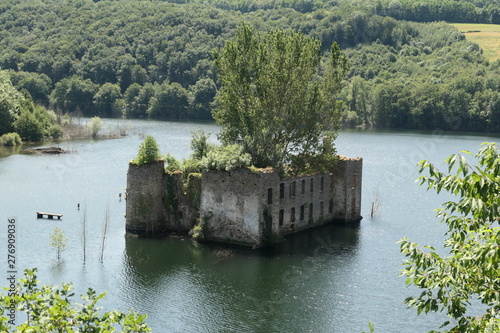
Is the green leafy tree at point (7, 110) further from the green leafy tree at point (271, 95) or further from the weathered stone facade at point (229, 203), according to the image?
the weathered stone facade at point (229, 203)

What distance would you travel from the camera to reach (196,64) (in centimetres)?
16975

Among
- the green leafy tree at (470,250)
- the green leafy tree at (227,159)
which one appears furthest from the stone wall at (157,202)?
the green leafy tree at (470,250)

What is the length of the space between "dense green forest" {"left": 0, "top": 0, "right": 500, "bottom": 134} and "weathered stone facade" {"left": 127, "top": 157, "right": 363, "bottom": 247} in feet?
277

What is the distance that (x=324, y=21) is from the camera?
599 ft

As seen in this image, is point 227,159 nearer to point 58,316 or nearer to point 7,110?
point 58,316

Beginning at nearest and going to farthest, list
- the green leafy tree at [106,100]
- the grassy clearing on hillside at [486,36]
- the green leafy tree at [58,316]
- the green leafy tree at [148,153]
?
1. the green leafy tree at [58,316]
2. the green leafy tree at [148,153]
3. the green leafy tree at [106,100]
4. the grassy clearing on hillside at [486,36]

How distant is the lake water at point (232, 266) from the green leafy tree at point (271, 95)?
7249mm

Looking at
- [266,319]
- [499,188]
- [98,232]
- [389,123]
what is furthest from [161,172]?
[389,123]

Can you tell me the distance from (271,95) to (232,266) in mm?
14251

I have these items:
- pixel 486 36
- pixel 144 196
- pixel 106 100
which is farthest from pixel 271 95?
pixel 486 36

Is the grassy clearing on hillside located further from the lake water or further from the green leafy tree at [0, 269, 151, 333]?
the green leafy tree at [0, 269, 151, 333]

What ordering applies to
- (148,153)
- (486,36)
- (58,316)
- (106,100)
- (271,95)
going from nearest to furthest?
(58,316) < (148,153) < (271,95) < (106,100) < (486,36)

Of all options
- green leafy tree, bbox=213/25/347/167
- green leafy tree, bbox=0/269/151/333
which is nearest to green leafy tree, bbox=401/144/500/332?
green leafy tree, bbox=0/269/151/333

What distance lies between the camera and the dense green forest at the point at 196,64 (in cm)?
14050
